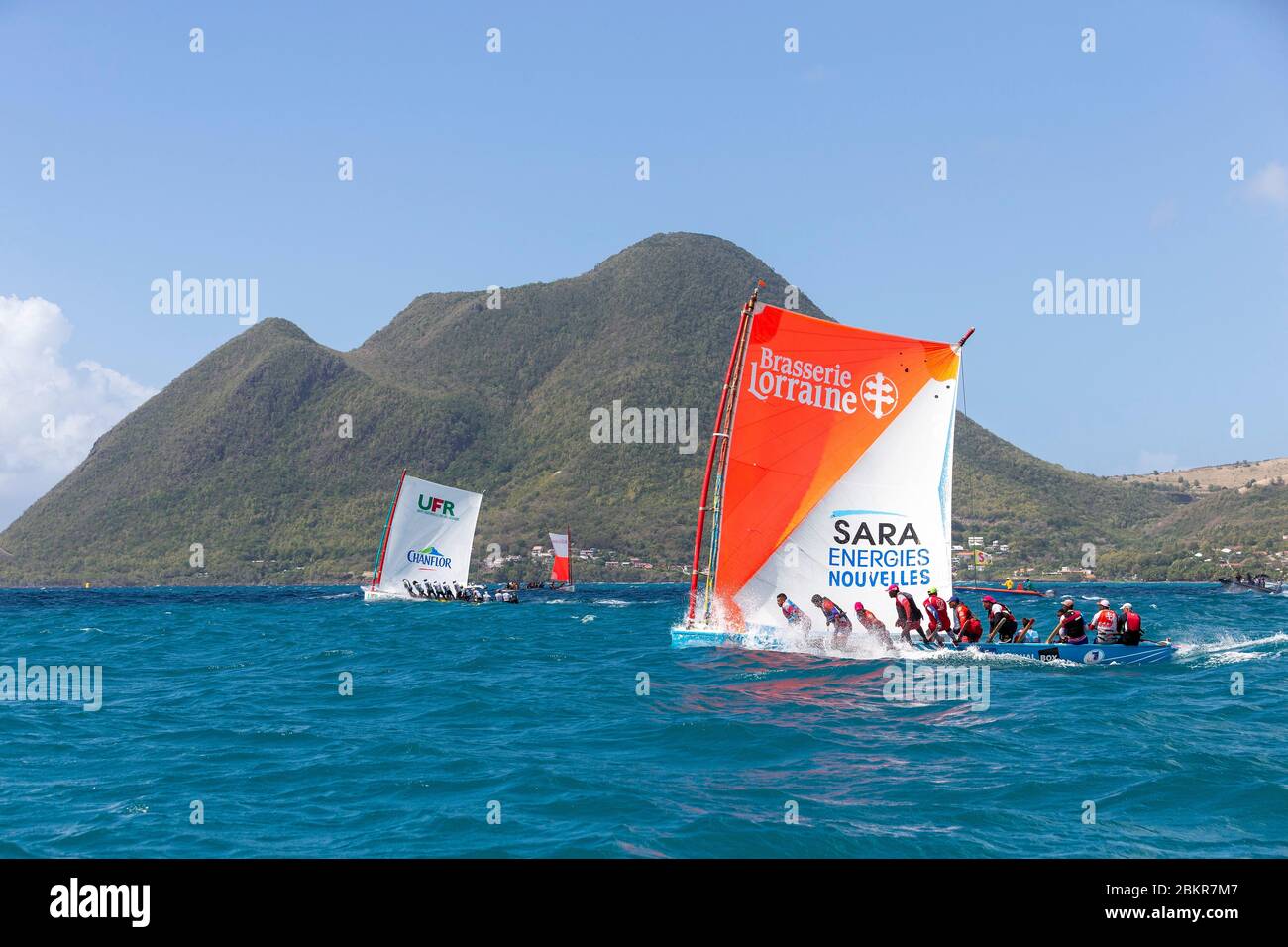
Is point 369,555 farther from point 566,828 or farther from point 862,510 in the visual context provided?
point 566,828

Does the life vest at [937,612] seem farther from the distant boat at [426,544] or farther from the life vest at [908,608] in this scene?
the distant boat at [426,544]

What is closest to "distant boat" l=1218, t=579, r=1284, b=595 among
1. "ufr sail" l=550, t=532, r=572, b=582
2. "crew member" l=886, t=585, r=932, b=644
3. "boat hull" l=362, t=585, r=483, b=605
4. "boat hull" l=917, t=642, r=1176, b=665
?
"ufr sail" l=550, t=532, r=572, b=582

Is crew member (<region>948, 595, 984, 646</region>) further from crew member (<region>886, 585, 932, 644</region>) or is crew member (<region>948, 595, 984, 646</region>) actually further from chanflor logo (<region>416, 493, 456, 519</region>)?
chanflor logo (<region>416, 493, 456, 519</region>)

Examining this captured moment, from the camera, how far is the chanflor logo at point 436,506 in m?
73.7

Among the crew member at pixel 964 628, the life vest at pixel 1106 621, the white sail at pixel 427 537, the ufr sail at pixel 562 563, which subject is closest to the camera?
the crew member at pixel 964 628

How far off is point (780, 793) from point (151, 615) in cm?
6254

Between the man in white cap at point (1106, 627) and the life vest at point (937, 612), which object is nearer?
the life vest at point (937, 612)

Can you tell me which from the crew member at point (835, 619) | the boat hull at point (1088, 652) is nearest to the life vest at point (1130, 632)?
the boat hull at point (1088, 652)

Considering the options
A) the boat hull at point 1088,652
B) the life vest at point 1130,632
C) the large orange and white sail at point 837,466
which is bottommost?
the boat hull at point 1088,652

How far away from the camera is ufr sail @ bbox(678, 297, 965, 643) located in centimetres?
2994

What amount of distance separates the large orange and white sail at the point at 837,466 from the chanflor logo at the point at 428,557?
49.1 m

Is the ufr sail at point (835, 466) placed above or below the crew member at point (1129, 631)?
above

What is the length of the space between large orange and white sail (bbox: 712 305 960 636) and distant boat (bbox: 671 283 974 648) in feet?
0.10
